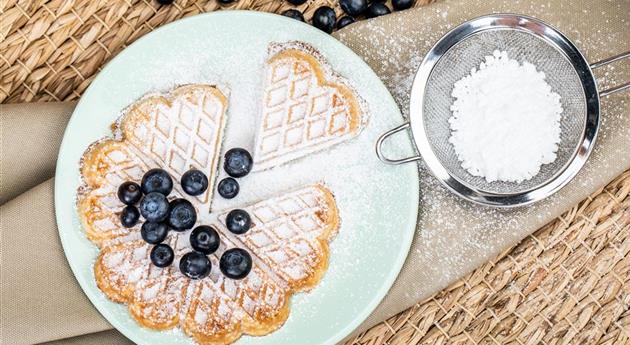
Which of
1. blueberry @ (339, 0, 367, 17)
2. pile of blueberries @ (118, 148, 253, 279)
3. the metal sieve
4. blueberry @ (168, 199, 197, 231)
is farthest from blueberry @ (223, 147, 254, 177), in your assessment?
blueberry @ (339, 0, 367, 17)

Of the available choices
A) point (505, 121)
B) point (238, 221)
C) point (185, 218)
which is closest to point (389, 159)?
point (505, 121)

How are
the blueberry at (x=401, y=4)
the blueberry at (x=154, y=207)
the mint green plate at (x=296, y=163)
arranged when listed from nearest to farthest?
the blueberry at (x=154, y=207) → the mint green plate at (x=296, y=163) → the blueberry at (x=401, y=4)

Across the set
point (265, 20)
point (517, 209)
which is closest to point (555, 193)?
point (517, 209)

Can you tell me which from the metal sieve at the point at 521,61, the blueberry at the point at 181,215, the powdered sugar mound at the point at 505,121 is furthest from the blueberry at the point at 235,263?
the powdered sugar mound at the point at 505,121

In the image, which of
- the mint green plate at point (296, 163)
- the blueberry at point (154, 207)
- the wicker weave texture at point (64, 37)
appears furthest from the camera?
the wicker weave texture at point (64, 37)

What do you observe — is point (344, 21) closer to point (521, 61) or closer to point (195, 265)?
point (521, 61)

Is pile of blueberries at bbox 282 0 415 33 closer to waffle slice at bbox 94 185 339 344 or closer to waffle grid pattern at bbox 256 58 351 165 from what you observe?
waffle grid pattern at bbox 256 58 351 165

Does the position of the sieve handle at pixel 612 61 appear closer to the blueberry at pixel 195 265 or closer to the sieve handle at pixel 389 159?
the sieve handle at pixel 389 159

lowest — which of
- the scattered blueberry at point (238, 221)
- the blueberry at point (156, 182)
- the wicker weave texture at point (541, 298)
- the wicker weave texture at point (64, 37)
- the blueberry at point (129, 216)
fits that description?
the wicker weave texture at point (541, 298)
